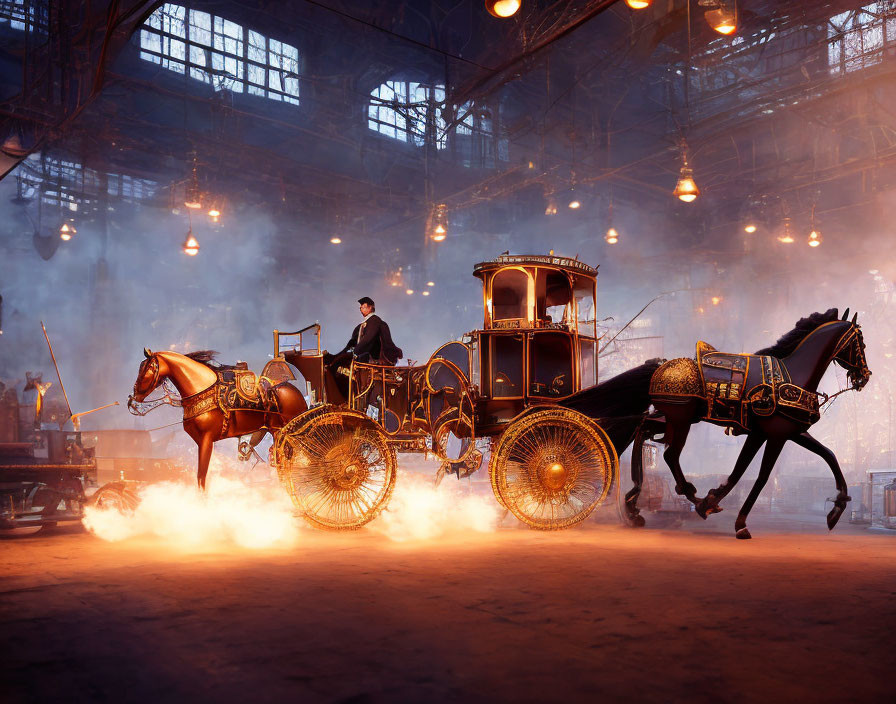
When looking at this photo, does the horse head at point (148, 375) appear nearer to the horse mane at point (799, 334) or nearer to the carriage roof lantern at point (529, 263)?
the carriage roof lantern at point (529, 263)

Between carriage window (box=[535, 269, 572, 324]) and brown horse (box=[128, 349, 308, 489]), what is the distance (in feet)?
12.3

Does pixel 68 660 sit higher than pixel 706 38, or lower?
lower

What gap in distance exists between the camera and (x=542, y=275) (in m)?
9.16

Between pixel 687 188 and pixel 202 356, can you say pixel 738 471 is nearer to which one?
pixel 687 188

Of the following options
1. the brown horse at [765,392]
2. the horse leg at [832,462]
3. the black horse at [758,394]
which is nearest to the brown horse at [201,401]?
the black horse at [758,394]

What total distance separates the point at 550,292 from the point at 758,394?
125 inches

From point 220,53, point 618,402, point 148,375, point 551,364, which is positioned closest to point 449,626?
point 618,402

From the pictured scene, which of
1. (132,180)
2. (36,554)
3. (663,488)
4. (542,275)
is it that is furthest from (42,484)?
(132,180)

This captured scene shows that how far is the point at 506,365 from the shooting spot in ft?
28.9

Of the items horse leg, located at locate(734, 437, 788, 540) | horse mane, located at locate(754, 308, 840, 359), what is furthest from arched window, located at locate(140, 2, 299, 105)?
horse leg, located at locate(734, 437, 788, 540)

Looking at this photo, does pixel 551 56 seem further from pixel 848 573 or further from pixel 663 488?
pixel 848 573

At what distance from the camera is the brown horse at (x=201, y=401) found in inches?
350

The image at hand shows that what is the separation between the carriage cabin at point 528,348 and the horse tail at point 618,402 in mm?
317

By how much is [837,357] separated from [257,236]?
22860 millimetres
